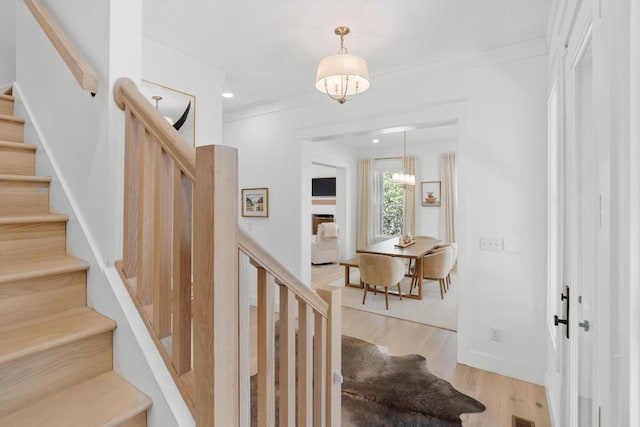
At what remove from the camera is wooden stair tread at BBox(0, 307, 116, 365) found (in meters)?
0.98

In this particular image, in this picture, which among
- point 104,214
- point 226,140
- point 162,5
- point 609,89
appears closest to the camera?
point 609,89

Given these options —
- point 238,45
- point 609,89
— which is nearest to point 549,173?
point 609,89

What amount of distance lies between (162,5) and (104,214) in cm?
171

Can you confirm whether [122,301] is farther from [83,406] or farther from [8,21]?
[8,21]

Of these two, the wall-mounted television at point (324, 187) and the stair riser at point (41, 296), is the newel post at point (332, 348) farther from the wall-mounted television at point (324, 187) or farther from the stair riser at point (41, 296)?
the wall-mounted television at point (324, 187)

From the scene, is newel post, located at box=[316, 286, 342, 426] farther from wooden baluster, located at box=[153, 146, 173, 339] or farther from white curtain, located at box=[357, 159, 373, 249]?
white curtain, located at box=[357, 159, 373, 249]

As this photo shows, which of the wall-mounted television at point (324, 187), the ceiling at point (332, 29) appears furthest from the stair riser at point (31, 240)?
the wall-mounted television at point (324, 187)

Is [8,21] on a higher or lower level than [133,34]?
higher

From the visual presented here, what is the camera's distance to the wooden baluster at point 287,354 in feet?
3.69

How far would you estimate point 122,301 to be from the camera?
1.16 m

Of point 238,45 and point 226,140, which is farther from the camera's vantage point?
point 226,140

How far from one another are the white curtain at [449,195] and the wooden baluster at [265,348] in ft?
20.4

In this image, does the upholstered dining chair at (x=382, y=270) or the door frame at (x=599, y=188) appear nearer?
the door frame at (x=599, y=188)

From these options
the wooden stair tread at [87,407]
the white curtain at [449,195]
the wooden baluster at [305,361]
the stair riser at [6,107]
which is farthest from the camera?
the white curtain at [449,195]
